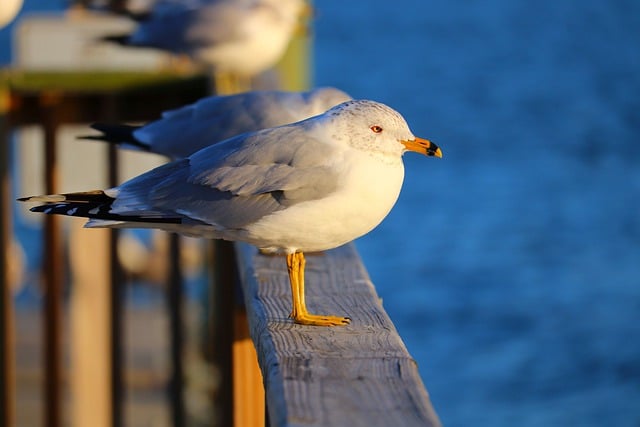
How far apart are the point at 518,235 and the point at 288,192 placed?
15.6m

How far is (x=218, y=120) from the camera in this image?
402cm

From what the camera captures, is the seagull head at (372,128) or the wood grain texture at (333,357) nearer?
the wood grain texture at (333,357)

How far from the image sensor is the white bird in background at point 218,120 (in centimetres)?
385

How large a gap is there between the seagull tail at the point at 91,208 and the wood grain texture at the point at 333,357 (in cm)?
28

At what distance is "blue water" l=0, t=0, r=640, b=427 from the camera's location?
11.5 meters

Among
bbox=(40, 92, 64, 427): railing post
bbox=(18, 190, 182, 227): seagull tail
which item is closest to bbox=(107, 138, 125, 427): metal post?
bbox=(40, 92, 64, 427): railing post

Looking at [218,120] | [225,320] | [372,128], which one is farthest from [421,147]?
[218,120]

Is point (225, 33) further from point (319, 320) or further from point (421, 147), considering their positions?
point (319, 320)

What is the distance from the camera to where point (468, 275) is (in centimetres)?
1606

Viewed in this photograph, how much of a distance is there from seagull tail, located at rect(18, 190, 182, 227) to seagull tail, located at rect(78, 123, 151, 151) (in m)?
1.21

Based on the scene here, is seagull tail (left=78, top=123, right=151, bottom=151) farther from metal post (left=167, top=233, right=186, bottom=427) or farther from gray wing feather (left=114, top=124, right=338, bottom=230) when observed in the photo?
gray wing feather (left=114, top=124, right=338, bottom=230)

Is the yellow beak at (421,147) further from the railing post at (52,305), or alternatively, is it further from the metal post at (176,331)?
the railing post at (52,305)

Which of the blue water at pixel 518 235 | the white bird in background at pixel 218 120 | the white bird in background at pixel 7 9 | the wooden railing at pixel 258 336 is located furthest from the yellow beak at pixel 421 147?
the blue water at pixel 518 235

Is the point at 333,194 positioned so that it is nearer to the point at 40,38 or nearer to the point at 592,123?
the point at 40,38
